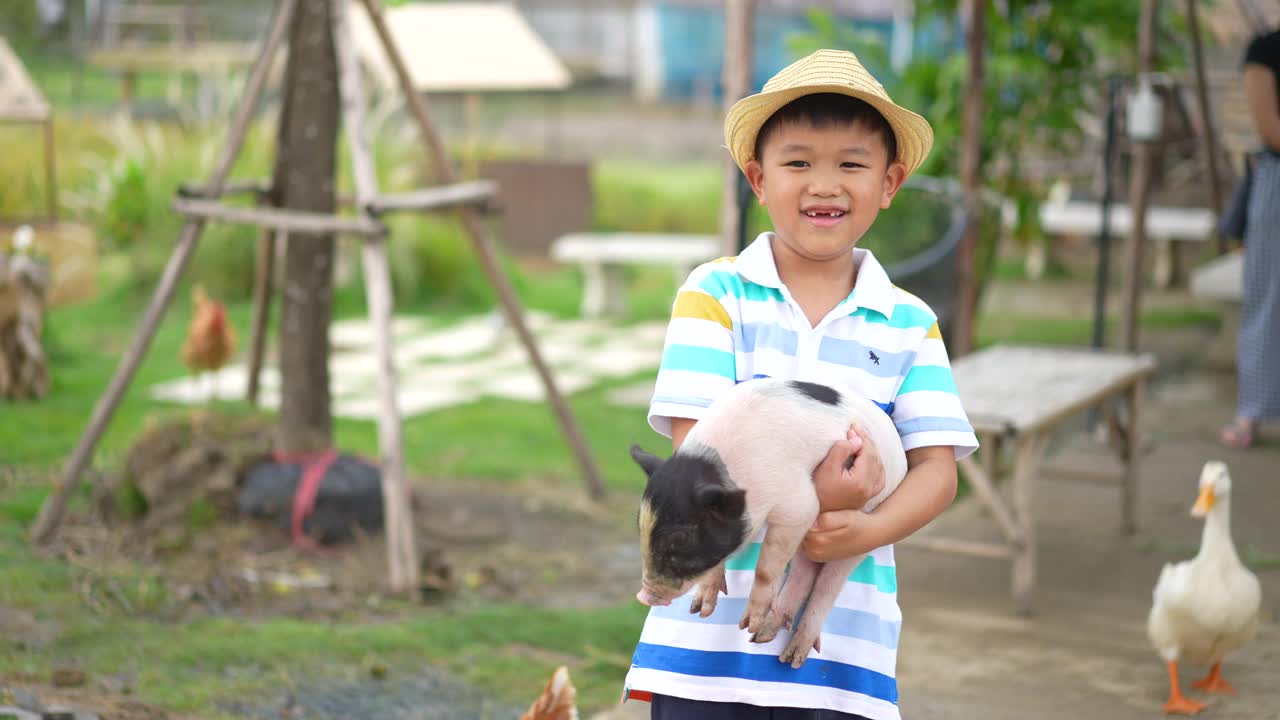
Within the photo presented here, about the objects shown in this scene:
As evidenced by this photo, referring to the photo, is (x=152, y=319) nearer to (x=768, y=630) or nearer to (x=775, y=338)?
(x=775, y=338)

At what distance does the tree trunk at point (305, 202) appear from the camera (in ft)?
17.3

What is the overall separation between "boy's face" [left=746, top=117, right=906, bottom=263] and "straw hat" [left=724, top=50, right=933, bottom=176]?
0.04m

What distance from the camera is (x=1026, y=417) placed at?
4418 mm

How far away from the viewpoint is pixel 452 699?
12.6 feet

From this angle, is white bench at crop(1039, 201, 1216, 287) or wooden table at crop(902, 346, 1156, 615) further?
white bench at crop(1039, 201, 1216, 287)

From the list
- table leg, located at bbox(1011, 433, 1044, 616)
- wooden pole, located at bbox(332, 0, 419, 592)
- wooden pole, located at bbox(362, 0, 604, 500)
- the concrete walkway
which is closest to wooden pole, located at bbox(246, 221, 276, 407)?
wooden pole, located at bbox(362, 0, 604, 500)

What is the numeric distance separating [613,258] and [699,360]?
8.62m

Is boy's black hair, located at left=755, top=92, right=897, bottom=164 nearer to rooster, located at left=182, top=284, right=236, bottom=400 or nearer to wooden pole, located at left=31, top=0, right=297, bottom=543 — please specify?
wooden pole, located at left=31, top=0, right=297, bottom=543

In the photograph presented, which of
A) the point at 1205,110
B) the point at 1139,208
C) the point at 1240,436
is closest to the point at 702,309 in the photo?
the point at 1240,436

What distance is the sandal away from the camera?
6.59 metres

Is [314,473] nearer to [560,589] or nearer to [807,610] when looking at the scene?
[560,589]

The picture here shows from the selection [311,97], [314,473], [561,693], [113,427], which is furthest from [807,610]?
[113,427]

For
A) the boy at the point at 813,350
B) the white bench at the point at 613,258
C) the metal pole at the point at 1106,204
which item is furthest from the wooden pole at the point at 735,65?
the white bench at the point at 613,258

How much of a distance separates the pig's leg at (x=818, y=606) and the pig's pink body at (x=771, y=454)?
6 centimetres
